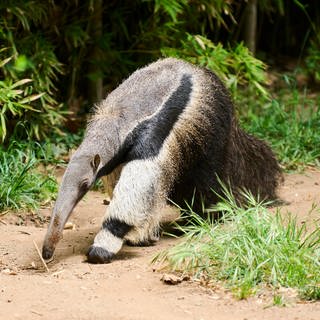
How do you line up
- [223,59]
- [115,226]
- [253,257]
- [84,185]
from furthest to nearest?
[223,59], [115,226], [84,185], [253,257]

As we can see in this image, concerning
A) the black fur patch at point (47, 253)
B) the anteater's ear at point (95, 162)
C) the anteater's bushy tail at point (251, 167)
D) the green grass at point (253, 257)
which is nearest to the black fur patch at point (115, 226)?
the anteater's ear at point (95, 162)

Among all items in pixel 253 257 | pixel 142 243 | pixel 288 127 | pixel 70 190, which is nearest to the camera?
pixel 253 257

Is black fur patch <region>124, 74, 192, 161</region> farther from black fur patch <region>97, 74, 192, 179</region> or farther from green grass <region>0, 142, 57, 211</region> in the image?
green grass <region>0, 142, 57, 211</region>

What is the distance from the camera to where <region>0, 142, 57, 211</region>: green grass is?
774 centimetres

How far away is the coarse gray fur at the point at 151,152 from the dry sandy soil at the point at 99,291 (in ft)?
0.79

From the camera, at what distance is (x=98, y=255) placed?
249 inches

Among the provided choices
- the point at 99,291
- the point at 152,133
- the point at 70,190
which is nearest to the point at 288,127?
the point at 152,133

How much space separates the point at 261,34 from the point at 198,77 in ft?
22.9

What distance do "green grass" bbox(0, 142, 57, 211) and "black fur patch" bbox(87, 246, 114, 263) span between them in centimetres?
155

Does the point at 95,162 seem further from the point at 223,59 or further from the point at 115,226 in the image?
the point at 223,59

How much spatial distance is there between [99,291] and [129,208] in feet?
3.52

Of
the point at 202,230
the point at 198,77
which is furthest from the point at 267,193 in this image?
the point at 202,230

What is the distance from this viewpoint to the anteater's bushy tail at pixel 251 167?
24.6ft

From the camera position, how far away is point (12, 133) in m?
9.37
